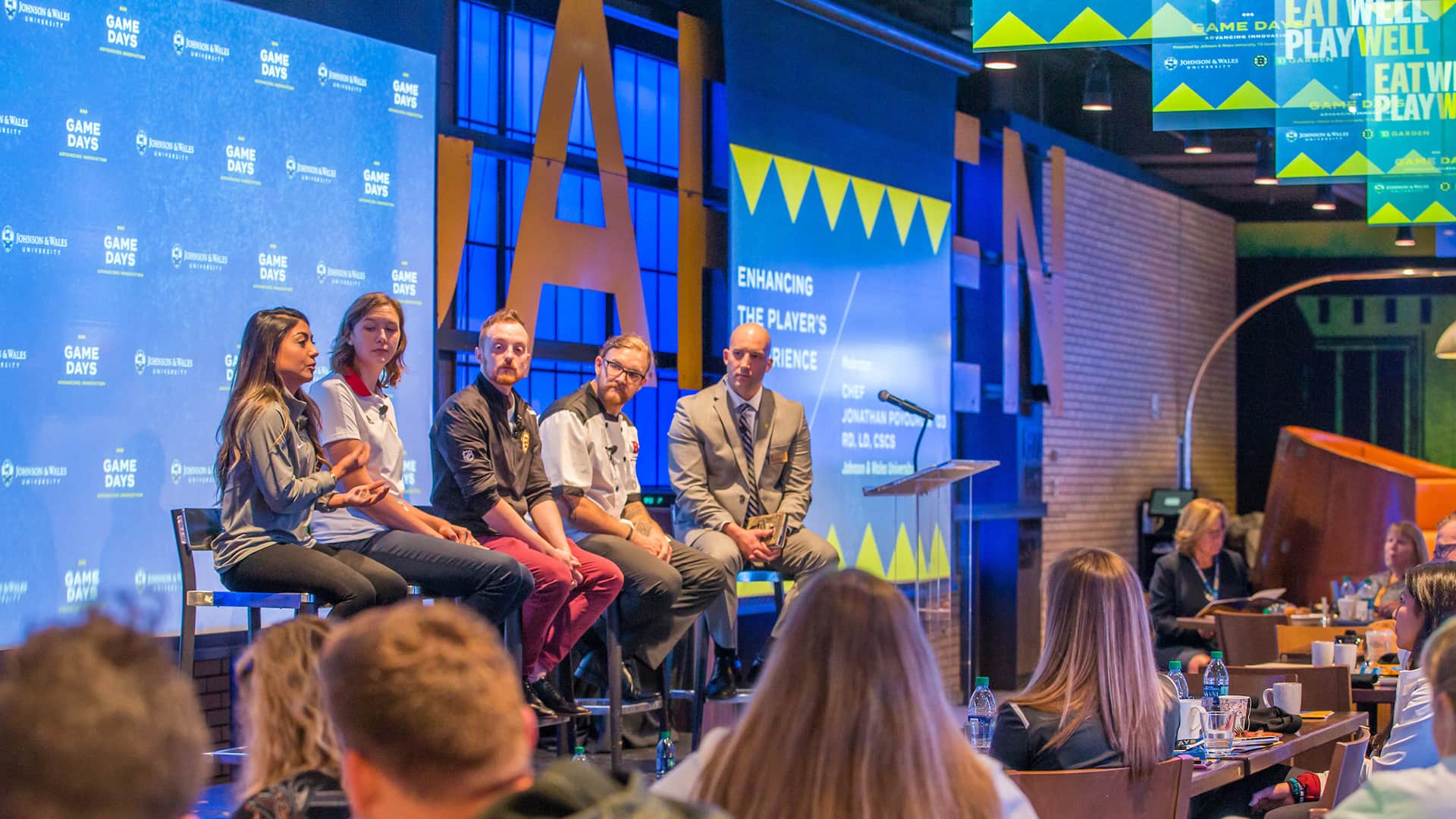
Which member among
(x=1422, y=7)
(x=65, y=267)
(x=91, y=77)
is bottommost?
(x=65, y=267)

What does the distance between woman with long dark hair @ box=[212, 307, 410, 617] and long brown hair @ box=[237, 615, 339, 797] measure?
2.04 m

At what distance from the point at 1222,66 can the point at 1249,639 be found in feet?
7.79

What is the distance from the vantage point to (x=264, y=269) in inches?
216

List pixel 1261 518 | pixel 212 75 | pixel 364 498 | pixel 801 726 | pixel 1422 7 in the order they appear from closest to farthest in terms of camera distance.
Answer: pixel 801 726 → pixel 364 498 → pixel 212 75 → pixel 1422 7 → pixel 1261 518

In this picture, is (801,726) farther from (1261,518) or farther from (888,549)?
(1261,518)

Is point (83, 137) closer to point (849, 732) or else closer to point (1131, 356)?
point (849, 732)

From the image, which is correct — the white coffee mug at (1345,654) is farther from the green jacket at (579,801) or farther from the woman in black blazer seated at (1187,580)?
the green jacket at (579,801)

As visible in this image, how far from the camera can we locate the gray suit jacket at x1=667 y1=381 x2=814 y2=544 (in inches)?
236

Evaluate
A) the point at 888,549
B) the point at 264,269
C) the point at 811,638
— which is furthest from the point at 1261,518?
the point at 811,638

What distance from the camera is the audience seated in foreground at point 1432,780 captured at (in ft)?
6.75

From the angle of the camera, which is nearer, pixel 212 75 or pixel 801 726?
pixel 801 726

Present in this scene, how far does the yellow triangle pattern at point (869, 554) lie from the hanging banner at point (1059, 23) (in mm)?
3832

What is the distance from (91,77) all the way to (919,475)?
353 cm

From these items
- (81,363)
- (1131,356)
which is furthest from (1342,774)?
Answer: (1131,356)
